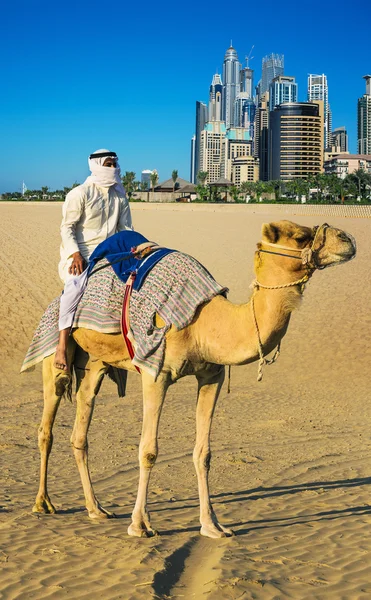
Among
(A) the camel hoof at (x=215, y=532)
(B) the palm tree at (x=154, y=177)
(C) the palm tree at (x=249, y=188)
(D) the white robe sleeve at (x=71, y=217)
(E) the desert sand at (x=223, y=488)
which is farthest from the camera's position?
(C) the palm tree at (x=249, y=188)

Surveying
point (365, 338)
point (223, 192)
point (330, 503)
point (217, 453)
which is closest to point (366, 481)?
point (330, 503)

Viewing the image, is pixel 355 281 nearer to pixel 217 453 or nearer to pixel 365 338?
pixel 365 338

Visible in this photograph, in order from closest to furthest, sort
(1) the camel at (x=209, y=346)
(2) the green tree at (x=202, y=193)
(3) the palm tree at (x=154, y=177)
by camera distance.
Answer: (1) the camel at (x=209, y=346) → (2) the green tree at (x=202, y=193) → (3) the palm tree at (x=154, y=177)

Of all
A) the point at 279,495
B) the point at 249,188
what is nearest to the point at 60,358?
the point at 279,495

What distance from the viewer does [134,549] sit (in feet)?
16.8

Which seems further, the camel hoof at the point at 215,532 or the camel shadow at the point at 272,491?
the camel shadow at the point at 272,491

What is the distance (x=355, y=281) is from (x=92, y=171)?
1735cm

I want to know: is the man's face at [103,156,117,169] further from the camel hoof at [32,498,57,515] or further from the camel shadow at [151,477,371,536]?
the camel shadow at [151,477,371,536]

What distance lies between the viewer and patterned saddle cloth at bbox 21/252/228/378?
5371mm

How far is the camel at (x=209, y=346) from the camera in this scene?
4.95 m

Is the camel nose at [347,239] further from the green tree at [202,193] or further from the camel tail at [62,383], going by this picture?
the green tree at [202,193]

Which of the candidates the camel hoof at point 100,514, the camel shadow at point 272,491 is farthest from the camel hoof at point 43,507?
the camel shadow at point 272,491

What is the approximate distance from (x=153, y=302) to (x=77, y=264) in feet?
3.64

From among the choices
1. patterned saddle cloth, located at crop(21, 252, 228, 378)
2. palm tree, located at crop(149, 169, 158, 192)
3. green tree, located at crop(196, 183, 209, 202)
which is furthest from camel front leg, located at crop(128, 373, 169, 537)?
palm tree, located at crop(149, 169, 158, 192)
